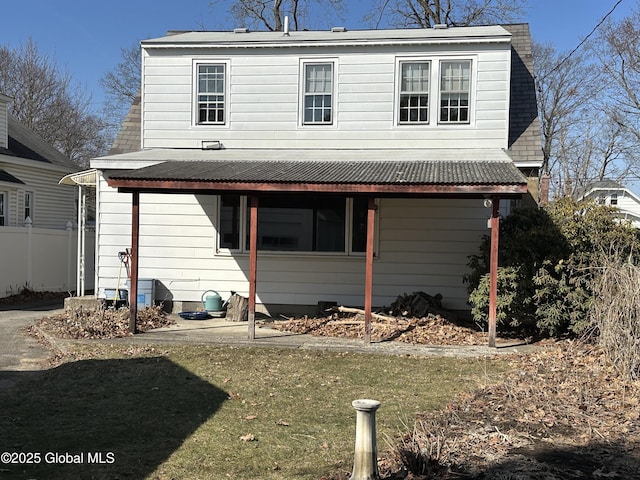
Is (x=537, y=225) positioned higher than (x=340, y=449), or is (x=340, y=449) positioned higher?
(x=537, y=225)

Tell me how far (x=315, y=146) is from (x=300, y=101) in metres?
1.07

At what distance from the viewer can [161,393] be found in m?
6.26

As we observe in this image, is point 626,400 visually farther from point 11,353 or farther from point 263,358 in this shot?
point 11,353

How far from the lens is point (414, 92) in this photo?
11.9m

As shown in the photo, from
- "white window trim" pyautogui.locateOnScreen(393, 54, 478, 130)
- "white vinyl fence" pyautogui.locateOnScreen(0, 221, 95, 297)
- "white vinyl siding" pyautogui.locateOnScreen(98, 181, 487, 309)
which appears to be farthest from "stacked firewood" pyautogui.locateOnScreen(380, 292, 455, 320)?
"white vinyl fence" pyautogui.locateOnScreen(0, 221, 95, 297)

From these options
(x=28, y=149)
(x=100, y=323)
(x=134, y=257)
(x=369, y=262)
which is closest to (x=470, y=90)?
(x=369, y=262)

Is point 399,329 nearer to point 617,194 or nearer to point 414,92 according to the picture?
point 414,92

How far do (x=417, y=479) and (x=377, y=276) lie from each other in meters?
7.98

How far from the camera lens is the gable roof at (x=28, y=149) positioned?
20422 mm

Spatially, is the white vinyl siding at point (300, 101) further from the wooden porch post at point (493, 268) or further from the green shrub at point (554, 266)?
the wooden porch post at point (493, 268)

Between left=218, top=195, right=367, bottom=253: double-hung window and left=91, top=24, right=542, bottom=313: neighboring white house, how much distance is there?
2 cm

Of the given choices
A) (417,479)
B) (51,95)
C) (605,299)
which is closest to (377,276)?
(605,299)

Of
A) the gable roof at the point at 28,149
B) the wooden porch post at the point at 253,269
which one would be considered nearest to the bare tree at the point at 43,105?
the gable roof at the point at 28,149

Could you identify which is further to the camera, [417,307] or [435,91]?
[435,91]
